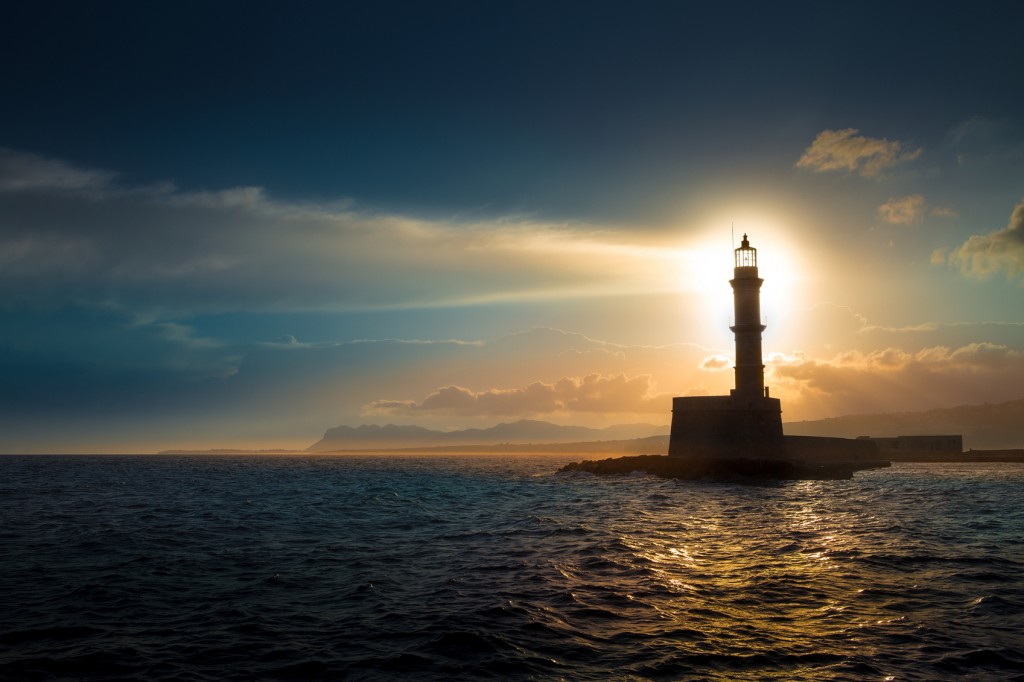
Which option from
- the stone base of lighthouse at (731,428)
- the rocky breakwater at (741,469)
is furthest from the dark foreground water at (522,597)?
the stone base of lighthouse at (731,428)

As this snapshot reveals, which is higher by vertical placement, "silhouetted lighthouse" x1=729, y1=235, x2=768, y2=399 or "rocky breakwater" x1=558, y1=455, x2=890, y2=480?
"silhouetted lighthouse" x1=729, y1=235, x2=768, y2=399

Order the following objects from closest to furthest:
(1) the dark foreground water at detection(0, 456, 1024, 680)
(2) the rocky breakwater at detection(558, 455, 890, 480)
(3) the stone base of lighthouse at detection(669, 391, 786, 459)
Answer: (1) the dark foreground water at detection(0, 456, 1024, 680)
(2) the rocky breakwater at detection(558, 455, 890, 480)
(3) the stone base of lighthouse at detection(669, 391, 786, 459)

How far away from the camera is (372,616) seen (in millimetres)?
14617

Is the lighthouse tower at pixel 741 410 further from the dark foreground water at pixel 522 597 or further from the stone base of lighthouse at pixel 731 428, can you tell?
the dark foreground water at pixel 522 597

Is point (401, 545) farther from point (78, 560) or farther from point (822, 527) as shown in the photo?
point (822, 527)

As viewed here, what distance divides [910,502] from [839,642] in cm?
2922

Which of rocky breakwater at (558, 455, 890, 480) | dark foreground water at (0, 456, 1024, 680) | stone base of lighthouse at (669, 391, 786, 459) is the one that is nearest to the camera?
dark foreground water at (0, 456, 1024, 680)

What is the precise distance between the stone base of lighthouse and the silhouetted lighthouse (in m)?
1.19

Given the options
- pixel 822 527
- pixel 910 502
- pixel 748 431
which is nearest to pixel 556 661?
pixel 822 527

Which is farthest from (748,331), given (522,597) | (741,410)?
(522,597)

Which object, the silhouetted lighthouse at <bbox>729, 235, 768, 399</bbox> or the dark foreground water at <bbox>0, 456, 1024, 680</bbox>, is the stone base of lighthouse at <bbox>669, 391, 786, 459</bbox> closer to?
the silhouetted lighthouse at <bbox>729, 235, 768, 399</bbox>

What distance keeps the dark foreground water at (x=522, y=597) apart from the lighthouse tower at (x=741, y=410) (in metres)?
30.5

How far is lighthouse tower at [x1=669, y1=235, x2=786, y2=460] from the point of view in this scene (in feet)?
206

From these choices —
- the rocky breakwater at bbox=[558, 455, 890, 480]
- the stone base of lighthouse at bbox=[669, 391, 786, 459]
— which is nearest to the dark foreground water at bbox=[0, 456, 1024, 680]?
the rocky breakwater at bbox=[558, 455, 890, 480]
